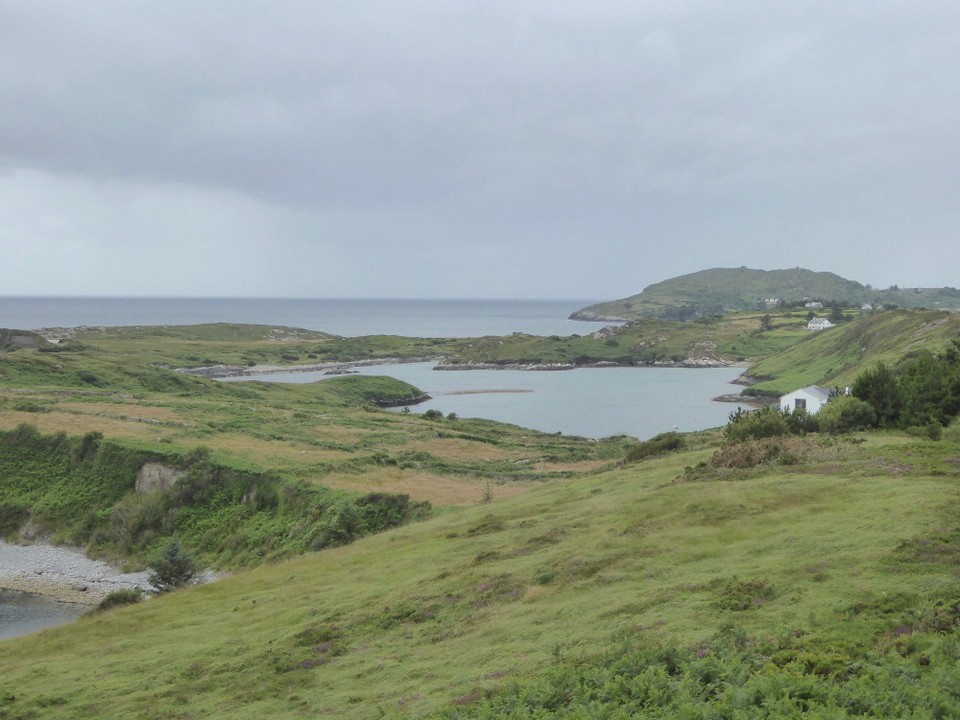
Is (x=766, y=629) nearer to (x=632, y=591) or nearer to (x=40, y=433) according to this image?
(x=632, y=591)

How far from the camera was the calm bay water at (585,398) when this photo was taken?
388 feet

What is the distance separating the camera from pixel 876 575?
1725cm

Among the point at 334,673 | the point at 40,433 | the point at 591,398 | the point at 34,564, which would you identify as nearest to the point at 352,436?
the point at 40,433

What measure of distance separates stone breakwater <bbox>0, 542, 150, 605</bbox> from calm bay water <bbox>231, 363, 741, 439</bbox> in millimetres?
70774

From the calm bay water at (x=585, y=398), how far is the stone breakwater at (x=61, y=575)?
7077cm

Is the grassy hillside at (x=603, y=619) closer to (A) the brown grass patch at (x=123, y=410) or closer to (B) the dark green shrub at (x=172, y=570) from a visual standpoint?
(B) the dark green shrub at (x=172, y=570)

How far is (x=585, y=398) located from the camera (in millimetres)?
150750

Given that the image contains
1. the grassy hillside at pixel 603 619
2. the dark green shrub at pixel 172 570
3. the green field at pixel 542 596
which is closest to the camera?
the grassy hillside at pixel 603 619

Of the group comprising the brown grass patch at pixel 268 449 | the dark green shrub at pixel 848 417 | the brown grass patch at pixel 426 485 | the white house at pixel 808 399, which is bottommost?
the brown grass patch at pixel 426 485

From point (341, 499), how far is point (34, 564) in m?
19.4

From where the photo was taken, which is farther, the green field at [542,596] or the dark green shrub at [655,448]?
the dark green shrub at [655,448]

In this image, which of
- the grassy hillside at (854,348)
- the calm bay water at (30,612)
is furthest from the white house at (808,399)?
the calm bay water at (30,612)

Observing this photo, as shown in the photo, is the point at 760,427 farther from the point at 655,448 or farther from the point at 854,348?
the point at 854,348

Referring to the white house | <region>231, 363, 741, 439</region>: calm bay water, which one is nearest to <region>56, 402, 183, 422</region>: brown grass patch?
<region>231, 363, 741, 439</region>: calm bay water
